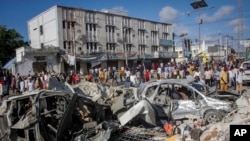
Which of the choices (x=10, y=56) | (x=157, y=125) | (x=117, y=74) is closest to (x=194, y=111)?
(x=157, y=125)

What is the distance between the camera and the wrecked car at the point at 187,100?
829 centimetres

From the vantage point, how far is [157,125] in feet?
28.0

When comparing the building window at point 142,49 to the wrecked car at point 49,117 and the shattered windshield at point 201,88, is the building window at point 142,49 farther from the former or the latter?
the wrecked car at point 49,117

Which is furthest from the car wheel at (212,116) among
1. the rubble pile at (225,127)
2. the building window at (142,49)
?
the building window at (142,49)

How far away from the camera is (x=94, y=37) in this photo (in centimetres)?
3641

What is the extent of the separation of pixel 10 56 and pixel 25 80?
75.7ft

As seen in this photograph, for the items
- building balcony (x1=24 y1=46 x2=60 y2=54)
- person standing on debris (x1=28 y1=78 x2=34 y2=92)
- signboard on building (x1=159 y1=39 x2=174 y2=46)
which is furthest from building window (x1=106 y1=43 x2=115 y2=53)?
person standing on debris (x1=28 y1=78 x2=34 y2=92)

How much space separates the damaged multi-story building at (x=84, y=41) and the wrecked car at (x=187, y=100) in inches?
884

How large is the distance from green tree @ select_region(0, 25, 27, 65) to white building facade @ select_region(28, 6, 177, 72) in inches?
114

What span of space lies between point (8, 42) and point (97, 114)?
120 ft

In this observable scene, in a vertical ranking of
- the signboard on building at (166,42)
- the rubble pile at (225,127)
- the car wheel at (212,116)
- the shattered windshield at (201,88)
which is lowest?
Answer: the car wheel at (212,116)

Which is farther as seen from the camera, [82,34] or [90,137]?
[82,34]

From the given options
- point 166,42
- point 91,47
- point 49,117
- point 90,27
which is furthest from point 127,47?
point 49,117

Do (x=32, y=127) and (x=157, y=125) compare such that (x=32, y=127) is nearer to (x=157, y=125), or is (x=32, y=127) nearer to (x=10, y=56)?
(x=157, y=125)
